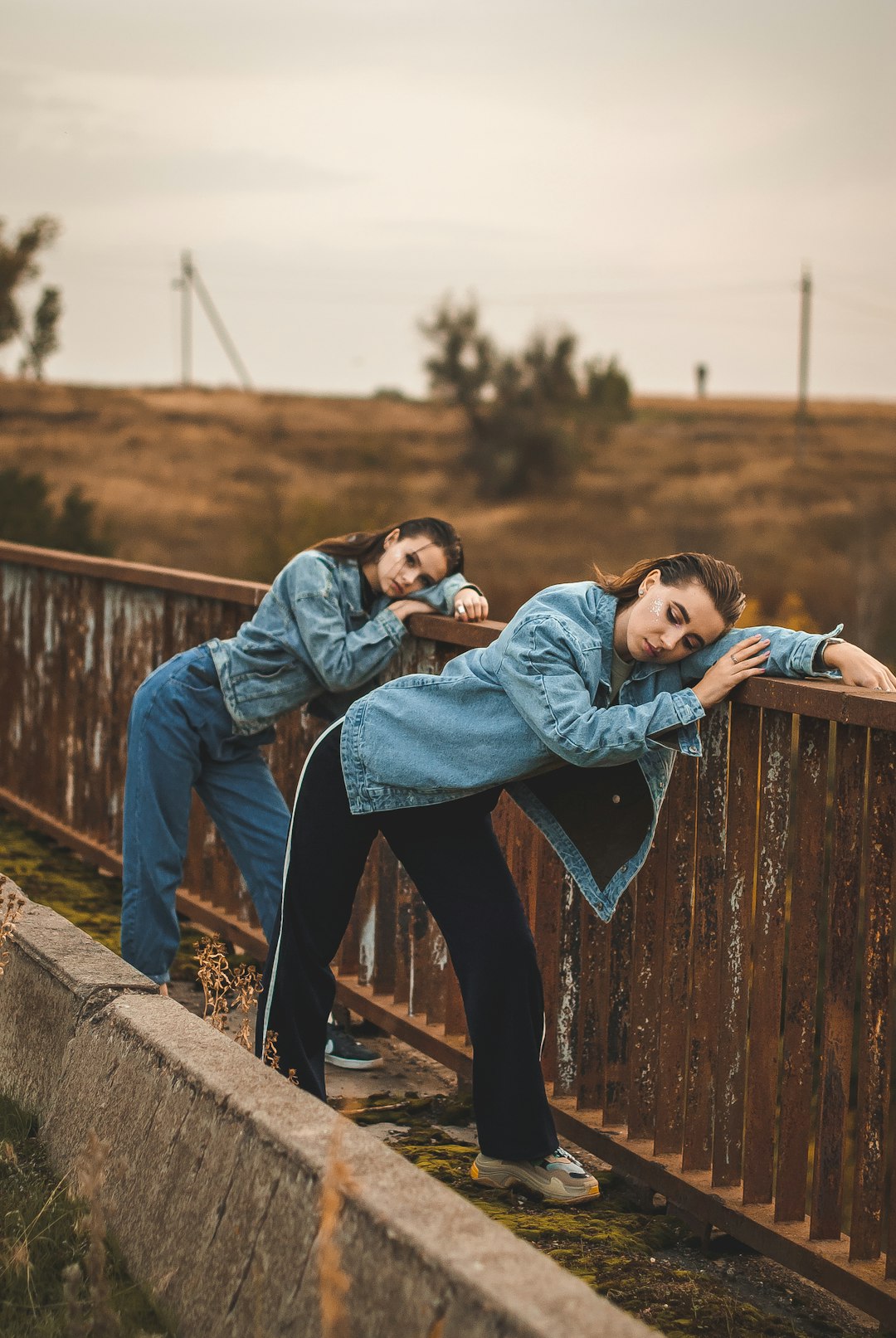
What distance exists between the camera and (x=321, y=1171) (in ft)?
7.89

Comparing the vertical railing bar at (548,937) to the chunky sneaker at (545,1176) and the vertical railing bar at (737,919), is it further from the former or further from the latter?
the vertical railing bar at (737,919)

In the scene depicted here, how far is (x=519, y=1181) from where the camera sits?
3.73 m

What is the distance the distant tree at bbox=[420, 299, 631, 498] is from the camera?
52000 mm

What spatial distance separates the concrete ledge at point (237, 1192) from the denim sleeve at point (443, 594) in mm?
1514

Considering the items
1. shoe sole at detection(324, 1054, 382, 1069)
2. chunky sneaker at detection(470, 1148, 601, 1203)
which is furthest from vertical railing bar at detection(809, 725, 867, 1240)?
shoe sole at detection(324, 1054, 382, 1069)

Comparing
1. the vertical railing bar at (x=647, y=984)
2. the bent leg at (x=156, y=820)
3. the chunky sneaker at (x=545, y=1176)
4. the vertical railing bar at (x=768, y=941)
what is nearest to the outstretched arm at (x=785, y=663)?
the vertical railing bar at (x=768, y=941)

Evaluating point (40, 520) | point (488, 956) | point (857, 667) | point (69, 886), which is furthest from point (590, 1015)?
point (40, 520)

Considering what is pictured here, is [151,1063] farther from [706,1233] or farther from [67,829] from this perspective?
A: [67,829]

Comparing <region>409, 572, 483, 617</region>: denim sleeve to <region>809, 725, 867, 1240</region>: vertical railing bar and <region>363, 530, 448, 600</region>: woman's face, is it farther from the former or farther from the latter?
<region>809, 725, 867, 1240</region>: vertical railing bar

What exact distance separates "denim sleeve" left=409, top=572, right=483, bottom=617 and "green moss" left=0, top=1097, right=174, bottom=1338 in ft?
6.43

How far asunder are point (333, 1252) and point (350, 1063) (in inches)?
107

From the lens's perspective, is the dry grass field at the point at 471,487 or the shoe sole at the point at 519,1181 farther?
the dry grass field at the point at 471,487

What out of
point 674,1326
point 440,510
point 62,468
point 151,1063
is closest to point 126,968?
point 151,1063

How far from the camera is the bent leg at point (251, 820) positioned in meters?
4.82
